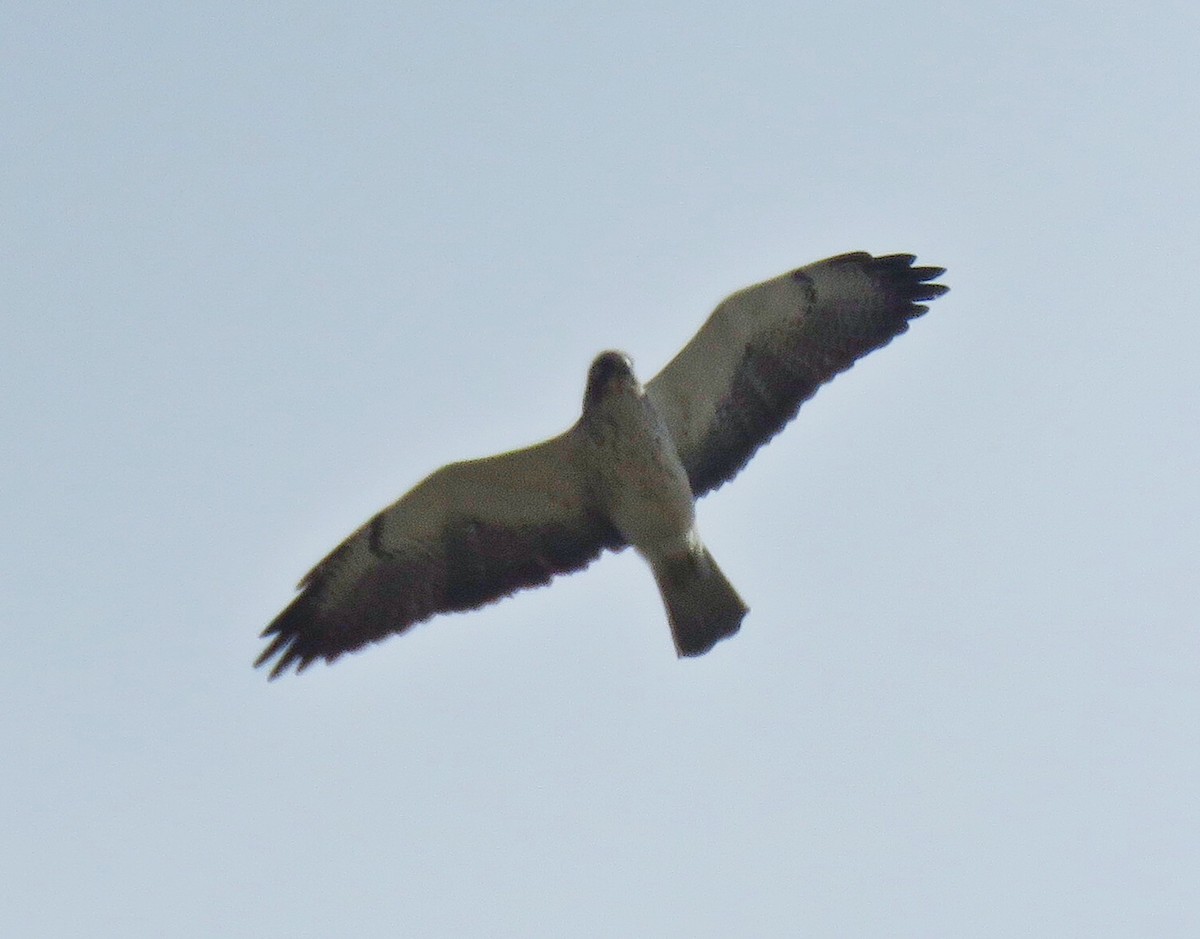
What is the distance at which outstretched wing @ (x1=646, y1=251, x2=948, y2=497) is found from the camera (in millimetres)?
7633

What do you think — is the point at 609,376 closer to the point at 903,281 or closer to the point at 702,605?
the point at 702,605

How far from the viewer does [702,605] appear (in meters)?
7.54

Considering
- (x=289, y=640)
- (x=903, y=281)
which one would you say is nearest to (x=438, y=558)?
(x=289, y=640)

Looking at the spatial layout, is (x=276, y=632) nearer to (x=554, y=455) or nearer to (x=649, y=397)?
(x=554, y=455)

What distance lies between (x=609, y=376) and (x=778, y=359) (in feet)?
3.34

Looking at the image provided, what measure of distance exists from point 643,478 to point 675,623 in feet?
2.55

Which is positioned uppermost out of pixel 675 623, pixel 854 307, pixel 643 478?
pixel 854 307

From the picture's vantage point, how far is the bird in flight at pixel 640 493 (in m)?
7.48

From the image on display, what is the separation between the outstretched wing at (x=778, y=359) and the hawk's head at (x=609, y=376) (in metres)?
0.45

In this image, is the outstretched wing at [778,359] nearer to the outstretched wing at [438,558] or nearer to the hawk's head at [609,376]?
the hawk's head at [609,376]

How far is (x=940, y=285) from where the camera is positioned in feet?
25.9

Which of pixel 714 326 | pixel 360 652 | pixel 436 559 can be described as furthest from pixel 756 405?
pixel 360 652

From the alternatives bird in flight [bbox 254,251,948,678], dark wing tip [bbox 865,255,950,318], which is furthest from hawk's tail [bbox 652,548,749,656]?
dark wing tip [bbox 865,255,950,318]

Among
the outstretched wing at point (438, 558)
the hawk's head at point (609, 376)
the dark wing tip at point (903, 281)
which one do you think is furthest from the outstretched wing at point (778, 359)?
the outstretched wing at point (438, 558)
